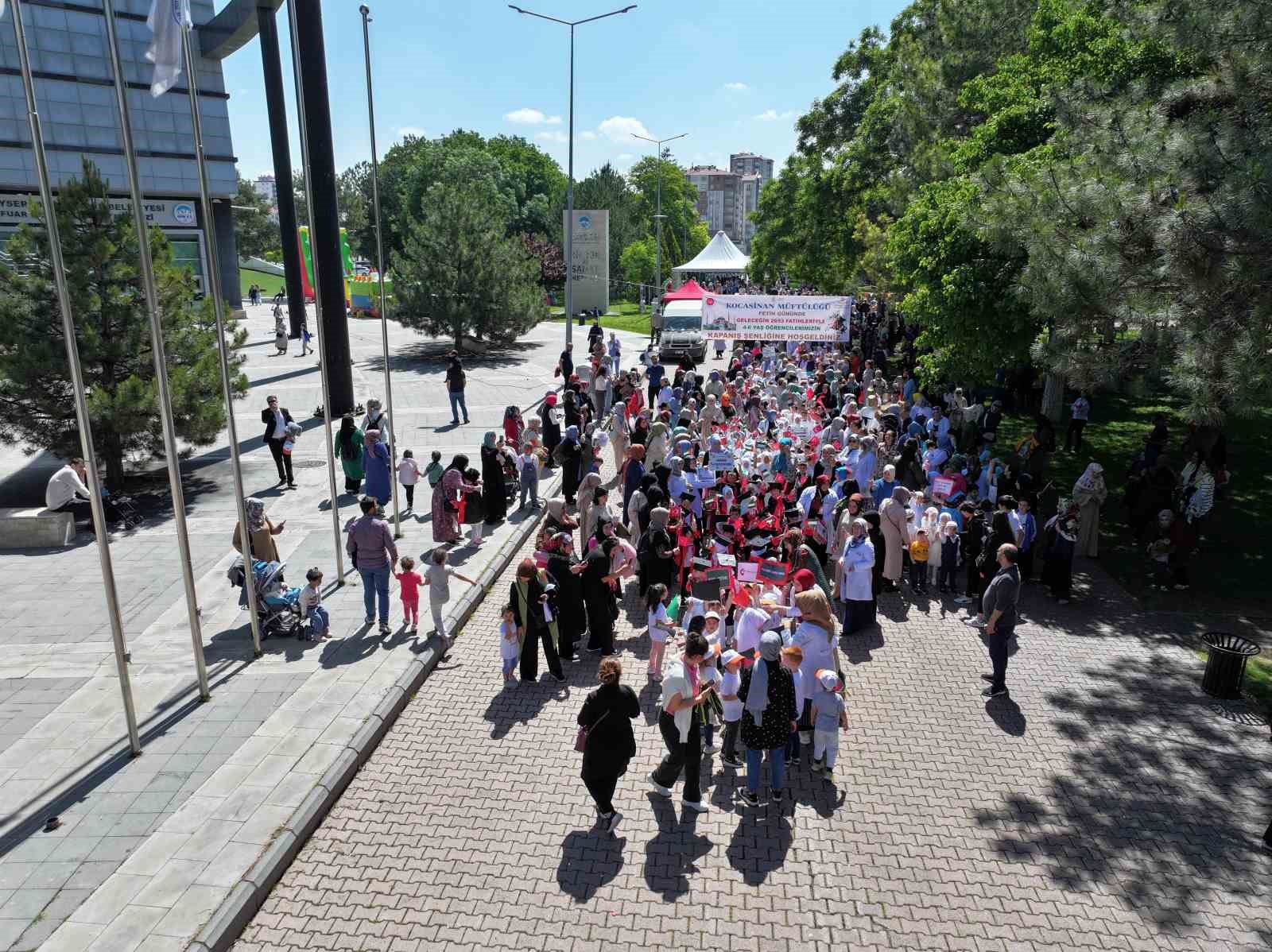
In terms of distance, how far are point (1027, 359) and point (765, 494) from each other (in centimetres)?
684

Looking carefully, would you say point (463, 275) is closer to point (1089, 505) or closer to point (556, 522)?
point (556, 522)

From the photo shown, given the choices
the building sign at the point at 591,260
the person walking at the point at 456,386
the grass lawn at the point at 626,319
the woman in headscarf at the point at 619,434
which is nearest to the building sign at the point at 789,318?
the person walking at the point at 456,386

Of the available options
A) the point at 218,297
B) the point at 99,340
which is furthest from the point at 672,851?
the point at 99,340

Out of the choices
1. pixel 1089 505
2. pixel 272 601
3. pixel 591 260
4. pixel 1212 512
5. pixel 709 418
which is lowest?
pixel 1212 512

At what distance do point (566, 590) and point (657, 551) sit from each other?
1.12 metres

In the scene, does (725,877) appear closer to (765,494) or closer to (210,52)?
(765,494)

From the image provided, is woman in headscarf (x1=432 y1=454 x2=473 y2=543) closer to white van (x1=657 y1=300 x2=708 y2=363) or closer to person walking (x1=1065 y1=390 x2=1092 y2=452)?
person walking (x1=1065 y1=390 x2=1092 y2=452)

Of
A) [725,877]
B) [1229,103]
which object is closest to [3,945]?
[725,877]

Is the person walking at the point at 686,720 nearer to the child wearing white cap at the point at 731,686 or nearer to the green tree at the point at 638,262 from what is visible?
the child wearing white cap at the point at 731,686

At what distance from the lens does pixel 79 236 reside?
43.8 feet

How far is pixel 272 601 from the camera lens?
31.4ft

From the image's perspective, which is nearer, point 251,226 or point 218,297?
point 218,297

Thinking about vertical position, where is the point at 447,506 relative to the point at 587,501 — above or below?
below

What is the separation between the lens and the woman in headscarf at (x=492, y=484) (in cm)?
1359
